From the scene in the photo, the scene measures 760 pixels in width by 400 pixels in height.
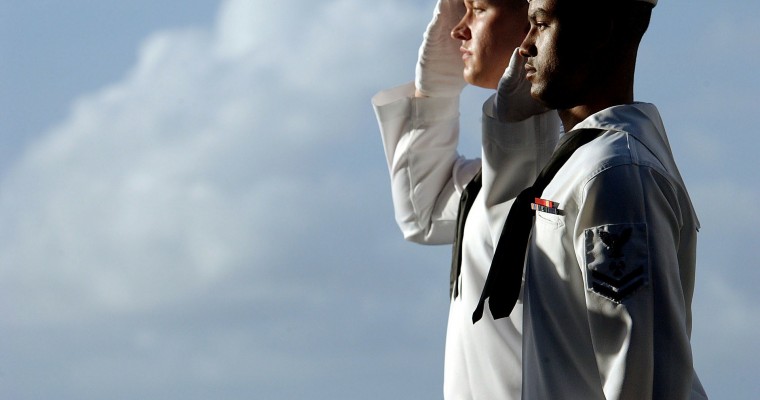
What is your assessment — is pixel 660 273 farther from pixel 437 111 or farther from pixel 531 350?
pixel 437 111

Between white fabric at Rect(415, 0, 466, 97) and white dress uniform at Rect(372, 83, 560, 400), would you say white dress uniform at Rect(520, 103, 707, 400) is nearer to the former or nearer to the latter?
white dress uniform at Rect(372, 83, 560, 400)

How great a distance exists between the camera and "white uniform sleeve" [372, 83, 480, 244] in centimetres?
485

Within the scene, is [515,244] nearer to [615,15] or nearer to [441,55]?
[615,15]

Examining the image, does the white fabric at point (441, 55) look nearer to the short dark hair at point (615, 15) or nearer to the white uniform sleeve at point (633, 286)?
the short dark hair at point (615, 15)

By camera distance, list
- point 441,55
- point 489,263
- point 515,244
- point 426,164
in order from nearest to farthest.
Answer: point 515,244 → point 489,263 → point 441,55 → point 426,164

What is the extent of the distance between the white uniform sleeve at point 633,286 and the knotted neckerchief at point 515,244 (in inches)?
9.8

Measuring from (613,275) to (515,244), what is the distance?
39 centimetres

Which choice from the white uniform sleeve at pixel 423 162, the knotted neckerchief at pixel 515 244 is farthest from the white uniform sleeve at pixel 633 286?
the white uniform sleeve at pixel 423 162

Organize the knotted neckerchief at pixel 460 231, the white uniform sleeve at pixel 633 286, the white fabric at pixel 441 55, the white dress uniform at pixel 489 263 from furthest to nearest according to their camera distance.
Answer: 1. the white fabric at pixel 441 55
2. the knotted neckerchief at pixel 460 231
3. the white dress uniform at pixel 489 263
4. the white uniform sleeve at pixel 633 286

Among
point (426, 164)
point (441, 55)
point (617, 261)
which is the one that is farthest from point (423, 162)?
point (617, 261)

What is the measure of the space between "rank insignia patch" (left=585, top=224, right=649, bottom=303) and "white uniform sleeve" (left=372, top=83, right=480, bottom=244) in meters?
2.00

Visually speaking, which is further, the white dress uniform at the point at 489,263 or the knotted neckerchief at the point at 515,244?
the white dress uniform at the point at 489,263

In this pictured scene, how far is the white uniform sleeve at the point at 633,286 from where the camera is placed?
2.71 m

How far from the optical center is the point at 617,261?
2.76 meters
